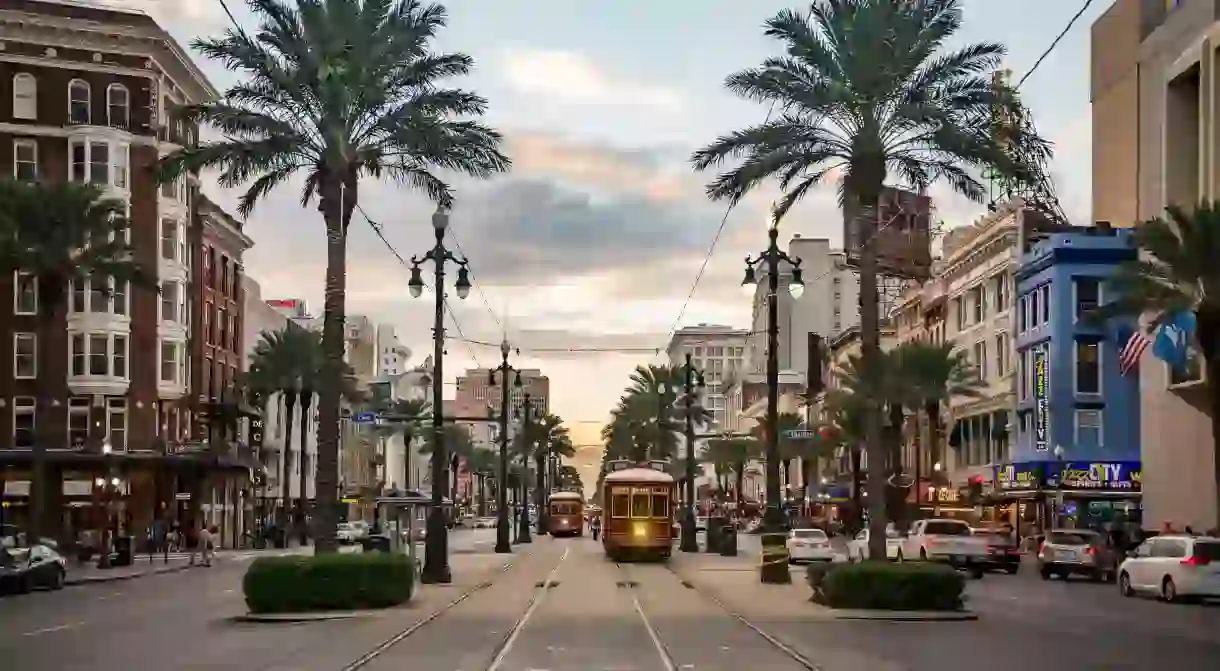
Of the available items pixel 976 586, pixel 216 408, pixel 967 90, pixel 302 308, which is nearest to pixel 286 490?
pixel 216 408

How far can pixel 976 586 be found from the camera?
46969 millimetres

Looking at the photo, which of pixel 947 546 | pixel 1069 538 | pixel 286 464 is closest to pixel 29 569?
pixel 947 546

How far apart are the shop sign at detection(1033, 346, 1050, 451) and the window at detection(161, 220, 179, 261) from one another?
4244cm

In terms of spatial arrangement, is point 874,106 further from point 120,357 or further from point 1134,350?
point 120,357

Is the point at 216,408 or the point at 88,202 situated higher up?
the point at 88,202

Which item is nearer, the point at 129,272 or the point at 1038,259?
the point at 129,272

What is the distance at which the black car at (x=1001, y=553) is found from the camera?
5606cm

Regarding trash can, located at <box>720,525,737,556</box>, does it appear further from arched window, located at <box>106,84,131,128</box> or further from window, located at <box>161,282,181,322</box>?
arched window, located at <box>106,84,131,128</box>

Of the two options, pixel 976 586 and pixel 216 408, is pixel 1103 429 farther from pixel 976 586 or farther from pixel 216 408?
pixel 216 408

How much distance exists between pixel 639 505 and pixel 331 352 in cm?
3185

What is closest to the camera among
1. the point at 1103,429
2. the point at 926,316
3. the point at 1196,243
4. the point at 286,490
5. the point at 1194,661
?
the point at 1194,661

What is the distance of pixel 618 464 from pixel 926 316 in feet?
107

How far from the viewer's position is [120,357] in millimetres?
78250

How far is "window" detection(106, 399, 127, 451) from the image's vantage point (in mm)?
77562
